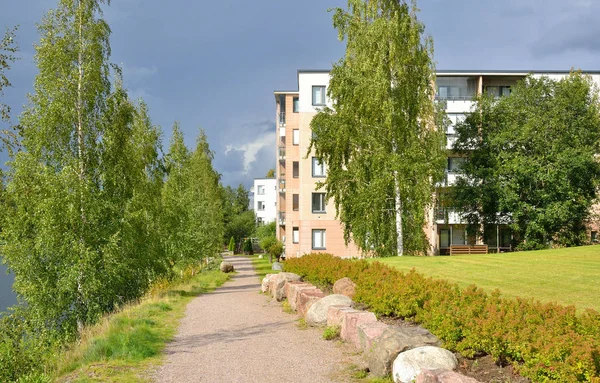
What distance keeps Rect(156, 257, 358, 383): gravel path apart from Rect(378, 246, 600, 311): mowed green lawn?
17.0ft

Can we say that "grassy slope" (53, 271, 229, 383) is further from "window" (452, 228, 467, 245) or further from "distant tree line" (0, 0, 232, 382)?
"window" (452, 228, 467, 245)

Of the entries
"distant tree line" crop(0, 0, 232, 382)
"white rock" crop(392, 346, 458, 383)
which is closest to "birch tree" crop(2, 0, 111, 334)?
"distant tree line" crop(0, 0, 232, 382)

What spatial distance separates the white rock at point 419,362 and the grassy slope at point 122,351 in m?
3.91

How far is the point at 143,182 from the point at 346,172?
31.3 ft

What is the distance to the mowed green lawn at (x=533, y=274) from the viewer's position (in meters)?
13.4

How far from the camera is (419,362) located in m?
7.53

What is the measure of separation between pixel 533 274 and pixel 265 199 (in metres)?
96.3

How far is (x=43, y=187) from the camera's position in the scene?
1720 centimetres

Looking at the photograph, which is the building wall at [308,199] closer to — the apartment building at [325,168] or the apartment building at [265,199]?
the apartment building at [325,168]

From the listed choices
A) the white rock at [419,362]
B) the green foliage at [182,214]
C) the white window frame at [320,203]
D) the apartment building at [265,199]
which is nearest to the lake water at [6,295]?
the green foliage at [182,214]

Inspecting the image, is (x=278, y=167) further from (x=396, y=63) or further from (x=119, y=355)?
(x=119, y=355)

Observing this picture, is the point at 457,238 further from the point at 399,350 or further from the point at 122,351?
the point at 399,350

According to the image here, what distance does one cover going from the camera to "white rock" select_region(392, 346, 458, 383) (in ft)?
24.5

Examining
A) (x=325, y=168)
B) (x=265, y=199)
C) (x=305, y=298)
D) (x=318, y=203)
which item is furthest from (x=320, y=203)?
(x=265, y=199)
